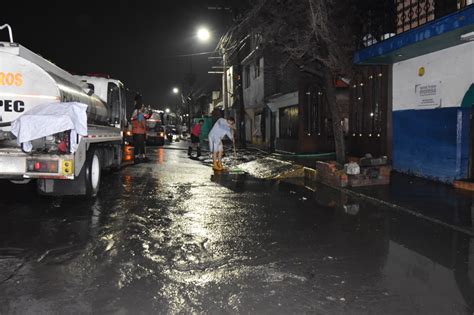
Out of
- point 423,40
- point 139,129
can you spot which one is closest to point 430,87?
point 423,40

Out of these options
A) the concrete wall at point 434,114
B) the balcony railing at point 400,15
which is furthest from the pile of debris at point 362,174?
the balcony railing at point 400,15

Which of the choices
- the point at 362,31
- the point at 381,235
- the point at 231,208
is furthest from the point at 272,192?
the point at 362,31

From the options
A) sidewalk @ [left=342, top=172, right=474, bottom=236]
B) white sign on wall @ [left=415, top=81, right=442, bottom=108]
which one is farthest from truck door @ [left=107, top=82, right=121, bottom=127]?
white sign on wall @ [left=415, top=81, right=442, bottom=108]

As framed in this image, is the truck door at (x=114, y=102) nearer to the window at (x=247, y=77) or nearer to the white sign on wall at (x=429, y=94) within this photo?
the white sign on wall at (x=429, y=94)

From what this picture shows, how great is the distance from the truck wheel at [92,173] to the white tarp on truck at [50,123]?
1.40 metres

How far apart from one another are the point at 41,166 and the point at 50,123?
0.78 m

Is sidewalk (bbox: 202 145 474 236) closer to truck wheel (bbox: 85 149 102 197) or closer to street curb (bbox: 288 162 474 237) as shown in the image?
street curb (bbox: 288 162 474 237)

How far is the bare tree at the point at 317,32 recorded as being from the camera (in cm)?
1211

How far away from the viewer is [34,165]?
7.79 metres

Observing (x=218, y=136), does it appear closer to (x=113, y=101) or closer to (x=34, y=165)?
(x=113, y=101)

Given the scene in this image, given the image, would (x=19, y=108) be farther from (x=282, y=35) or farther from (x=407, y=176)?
(x=407, y=176)

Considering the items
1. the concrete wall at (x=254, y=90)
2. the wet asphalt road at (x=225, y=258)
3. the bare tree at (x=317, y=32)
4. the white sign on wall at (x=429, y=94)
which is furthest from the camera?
the concrete wall at (x=254, y=90)

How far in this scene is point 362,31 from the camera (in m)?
14.3

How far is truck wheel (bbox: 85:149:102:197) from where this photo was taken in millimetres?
9172
